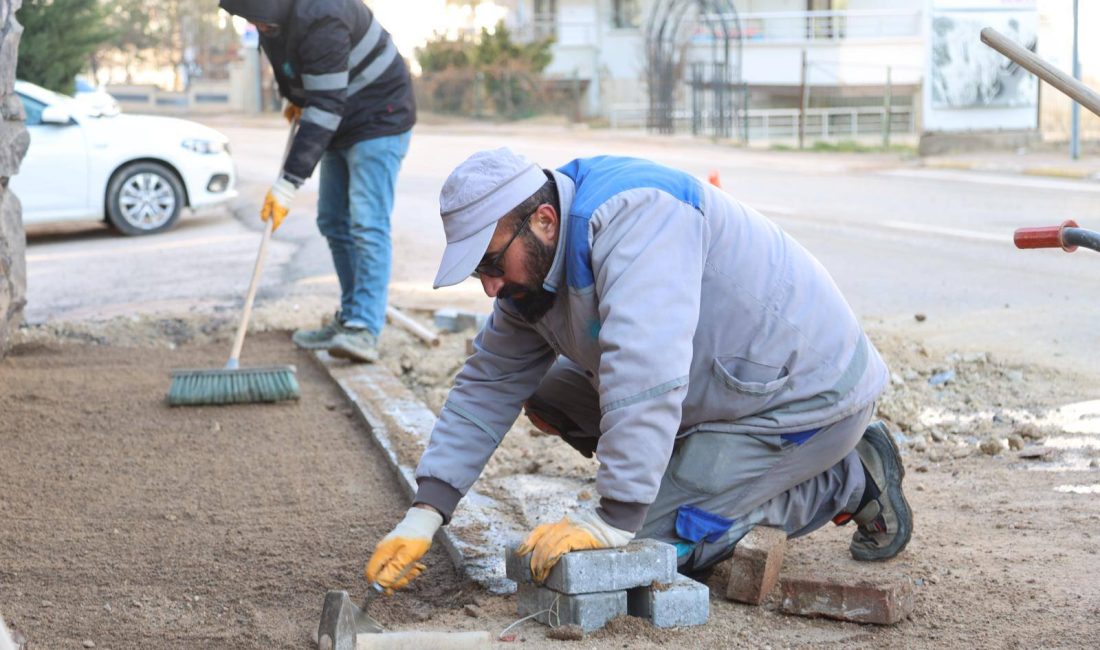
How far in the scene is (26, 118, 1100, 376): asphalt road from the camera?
6.97m

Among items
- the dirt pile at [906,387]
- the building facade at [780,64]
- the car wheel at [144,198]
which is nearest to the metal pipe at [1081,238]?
the dirt pile at [906,387]

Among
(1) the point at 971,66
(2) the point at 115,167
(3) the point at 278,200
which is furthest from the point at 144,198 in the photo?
(1) the point at 971,66

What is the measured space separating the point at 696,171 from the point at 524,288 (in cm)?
1472

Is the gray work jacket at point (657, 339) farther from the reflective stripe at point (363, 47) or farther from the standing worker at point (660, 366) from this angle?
the reflective stripe at point (363, 47)

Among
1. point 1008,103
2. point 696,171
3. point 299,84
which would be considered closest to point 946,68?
point 1008,103

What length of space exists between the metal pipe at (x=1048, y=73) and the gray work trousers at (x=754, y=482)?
96 cm

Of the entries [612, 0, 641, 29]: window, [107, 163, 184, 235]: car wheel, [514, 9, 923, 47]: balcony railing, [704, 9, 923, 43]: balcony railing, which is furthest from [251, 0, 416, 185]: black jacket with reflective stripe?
[612, 0, 641, 29]: window

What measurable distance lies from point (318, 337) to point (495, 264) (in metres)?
3.75

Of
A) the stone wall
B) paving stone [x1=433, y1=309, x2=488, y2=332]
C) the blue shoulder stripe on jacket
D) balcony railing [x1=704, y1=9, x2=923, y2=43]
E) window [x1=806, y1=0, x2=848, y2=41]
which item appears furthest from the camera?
window [x1=806, y1=0, x2=848, y2=41]

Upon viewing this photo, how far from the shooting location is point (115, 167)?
11336 millimetres

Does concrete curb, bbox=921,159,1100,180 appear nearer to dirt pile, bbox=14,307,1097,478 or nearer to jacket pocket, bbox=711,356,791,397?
dirt pile, bbox=14,307,1097,478

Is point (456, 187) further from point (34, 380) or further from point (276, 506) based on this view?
point (34, 380)

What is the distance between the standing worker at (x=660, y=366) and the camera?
287 cm

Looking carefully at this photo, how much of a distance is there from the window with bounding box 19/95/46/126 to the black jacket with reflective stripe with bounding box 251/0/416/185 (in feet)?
18.7
